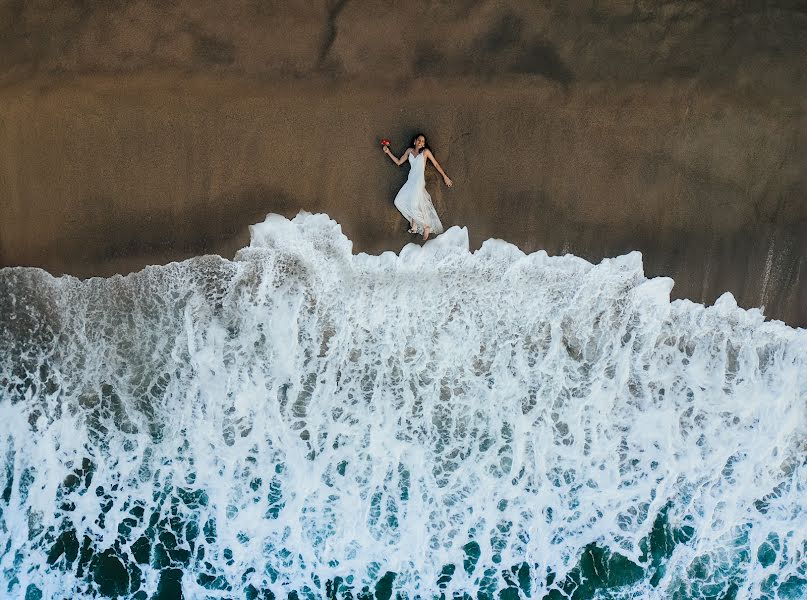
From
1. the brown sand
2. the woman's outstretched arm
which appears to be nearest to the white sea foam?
the brown sand

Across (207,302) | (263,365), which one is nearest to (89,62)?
(207,302)

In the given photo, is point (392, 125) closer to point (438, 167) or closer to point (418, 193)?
point (438, 167)

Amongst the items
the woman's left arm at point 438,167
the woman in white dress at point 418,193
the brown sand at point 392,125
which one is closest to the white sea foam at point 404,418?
the woman in white dress at point 418,193

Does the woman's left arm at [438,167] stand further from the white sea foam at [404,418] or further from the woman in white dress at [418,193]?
the white sea foam at [404,418]

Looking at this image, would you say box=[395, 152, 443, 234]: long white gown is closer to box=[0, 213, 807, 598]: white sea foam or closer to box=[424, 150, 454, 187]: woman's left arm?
box=[424, 150, 454, 187]: woman's left arm

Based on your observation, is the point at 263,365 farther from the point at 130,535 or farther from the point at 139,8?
the point at 139,8

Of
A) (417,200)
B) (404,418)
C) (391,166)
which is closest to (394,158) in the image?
(391,166)
